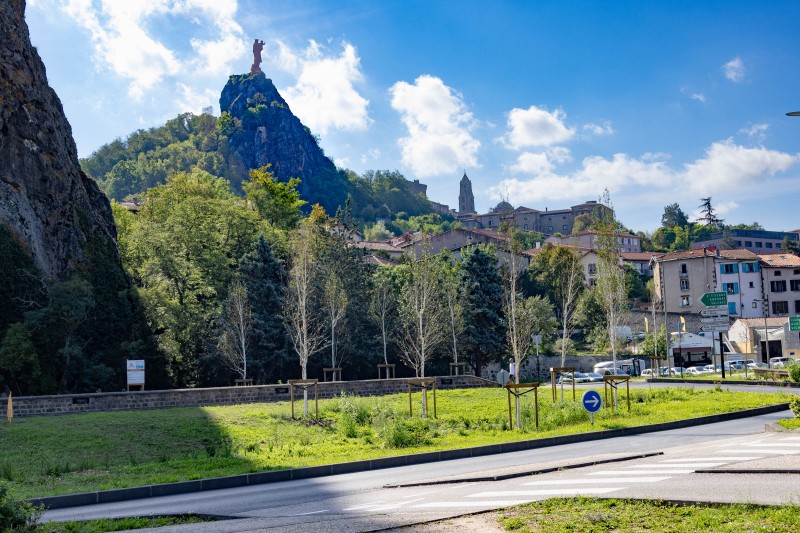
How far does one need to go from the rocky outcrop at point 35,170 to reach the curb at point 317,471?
2861cm

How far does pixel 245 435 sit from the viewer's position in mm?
24750

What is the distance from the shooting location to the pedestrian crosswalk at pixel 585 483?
11.4 m

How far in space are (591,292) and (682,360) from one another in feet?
45.8

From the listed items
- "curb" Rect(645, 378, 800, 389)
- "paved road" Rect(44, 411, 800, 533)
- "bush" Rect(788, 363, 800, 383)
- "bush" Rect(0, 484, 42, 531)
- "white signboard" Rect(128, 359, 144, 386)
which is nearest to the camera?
"bush" Rect(0, 484, 42, 531)

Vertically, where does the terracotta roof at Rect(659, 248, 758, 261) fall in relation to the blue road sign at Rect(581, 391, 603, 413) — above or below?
above

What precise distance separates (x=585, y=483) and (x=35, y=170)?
40.2 meters

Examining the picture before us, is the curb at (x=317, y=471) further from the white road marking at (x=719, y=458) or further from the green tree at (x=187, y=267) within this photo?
the green tree at (x=187, y=267)

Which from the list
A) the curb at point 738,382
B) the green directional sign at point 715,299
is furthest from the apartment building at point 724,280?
the green directional sign at point 715,299

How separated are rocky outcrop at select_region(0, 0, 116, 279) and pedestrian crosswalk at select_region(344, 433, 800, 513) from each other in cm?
3469

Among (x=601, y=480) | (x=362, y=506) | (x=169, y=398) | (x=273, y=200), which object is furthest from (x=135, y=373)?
(x=273, y=200)

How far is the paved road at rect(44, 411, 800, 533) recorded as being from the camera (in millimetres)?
10445

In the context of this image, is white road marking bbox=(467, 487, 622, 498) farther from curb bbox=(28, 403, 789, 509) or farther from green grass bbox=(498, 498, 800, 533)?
curb bbox=(28, 403, 789, 509)

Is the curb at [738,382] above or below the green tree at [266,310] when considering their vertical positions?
below

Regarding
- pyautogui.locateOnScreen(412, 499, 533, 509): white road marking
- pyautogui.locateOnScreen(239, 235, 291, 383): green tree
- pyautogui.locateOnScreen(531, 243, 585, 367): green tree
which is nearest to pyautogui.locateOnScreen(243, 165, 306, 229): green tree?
pyautogui.locateOnScreen(239, 235, 291, 383): green tree
